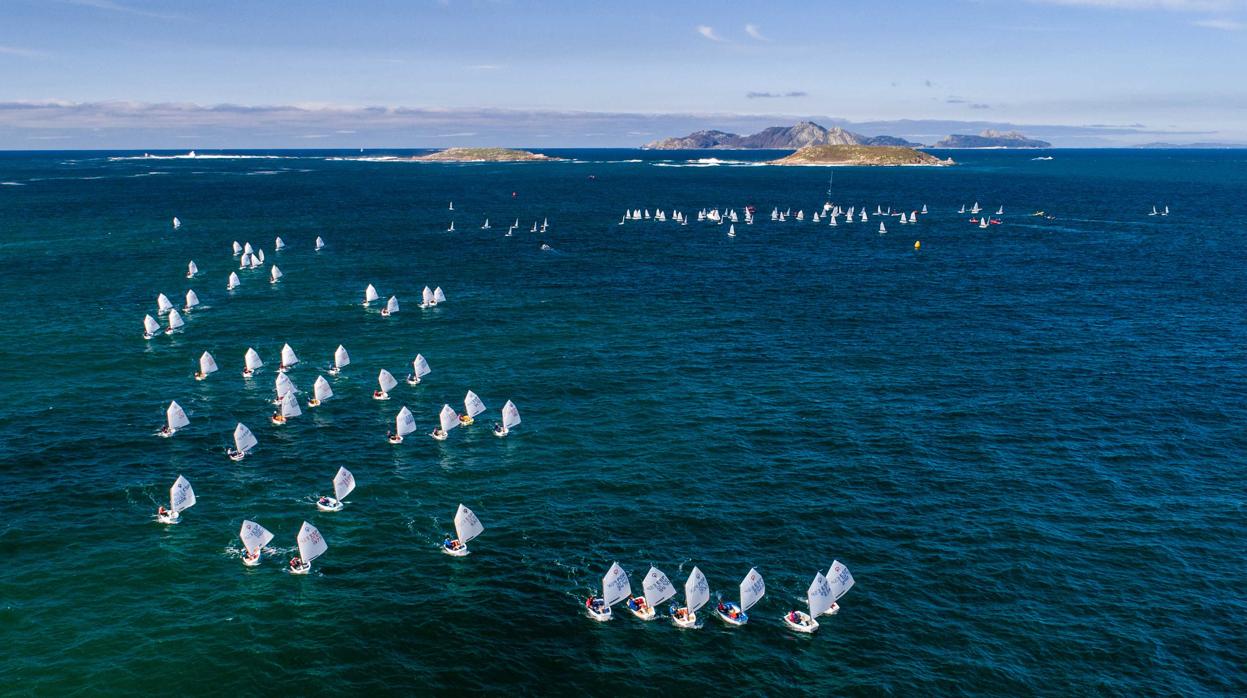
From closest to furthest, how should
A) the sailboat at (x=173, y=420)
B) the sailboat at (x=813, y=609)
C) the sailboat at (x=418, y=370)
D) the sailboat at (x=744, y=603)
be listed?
1. the sailboat at (x=813, y=609)
2. the sailboat at (x=744, y=603)
3. the sailboat at (x=173, y=420)
4. the sailboat at (x=418, y=370)

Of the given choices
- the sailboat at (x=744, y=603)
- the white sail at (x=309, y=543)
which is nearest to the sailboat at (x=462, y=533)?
the white sail at (x=309, y=543)

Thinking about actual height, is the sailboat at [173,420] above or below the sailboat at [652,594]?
above

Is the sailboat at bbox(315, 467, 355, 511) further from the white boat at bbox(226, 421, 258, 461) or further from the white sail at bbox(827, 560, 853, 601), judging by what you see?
the white sail at bbox(827, 560, 853, 601)

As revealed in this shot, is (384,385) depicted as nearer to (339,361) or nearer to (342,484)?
(339,361)

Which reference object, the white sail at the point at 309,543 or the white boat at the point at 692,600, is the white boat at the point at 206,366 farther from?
the white boat at the point at 692,600

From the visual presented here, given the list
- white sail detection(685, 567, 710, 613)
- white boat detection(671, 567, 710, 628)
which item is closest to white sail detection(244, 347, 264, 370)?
white boat detection(671, 567, 710, 628)
